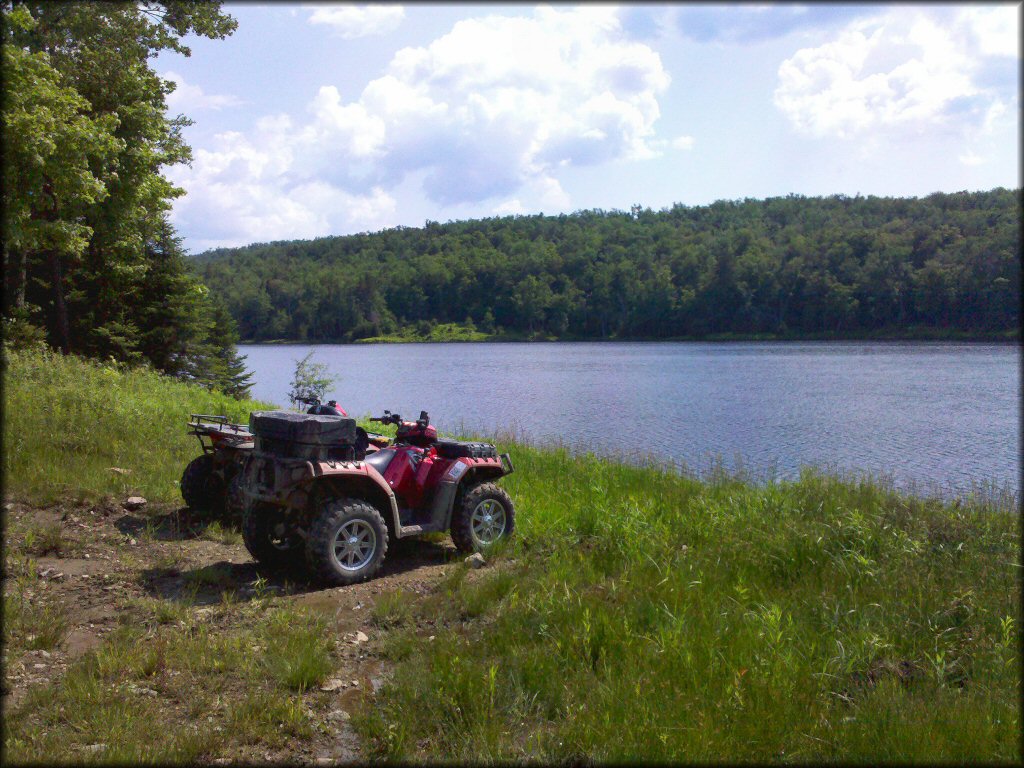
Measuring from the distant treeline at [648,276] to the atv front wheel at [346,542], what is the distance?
Result: 5325 centimetres

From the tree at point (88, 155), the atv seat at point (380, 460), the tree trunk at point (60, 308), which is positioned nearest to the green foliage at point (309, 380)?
the tree at point (88, 155)

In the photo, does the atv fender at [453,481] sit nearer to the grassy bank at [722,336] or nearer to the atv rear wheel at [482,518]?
the atv rear wheel at [482,518]

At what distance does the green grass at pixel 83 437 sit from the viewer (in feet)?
26.4

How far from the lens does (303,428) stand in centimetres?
567

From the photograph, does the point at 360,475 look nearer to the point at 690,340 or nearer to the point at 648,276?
the point at 690,340

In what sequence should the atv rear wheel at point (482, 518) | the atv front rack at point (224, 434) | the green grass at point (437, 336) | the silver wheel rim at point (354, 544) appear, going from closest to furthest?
the silver wheel rim at point (354, 544) < the atv rear wheel at point (482, 518) < the atv front rack at point (224, 434) < the green grass at point (437, 336)

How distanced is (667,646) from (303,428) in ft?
9.48

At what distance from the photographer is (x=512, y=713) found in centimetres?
380

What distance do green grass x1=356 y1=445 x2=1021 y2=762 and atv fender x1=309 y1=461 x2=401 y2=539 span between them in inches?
31.3

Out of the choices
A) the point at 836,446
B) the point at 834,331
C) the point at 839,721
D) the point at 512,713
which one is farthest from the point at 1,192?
the point at 834,331

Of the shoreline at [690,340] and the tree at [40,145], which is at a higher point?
the tree at [40,145]

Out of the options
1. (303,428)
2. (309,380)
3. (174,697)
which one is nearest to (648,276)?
(309,380)

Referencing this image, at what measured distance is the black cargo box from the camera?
5.68 metres

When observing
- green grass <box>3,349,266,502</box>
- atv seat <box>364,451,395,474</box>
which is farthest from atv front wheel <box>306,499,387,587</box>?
green grass <box>3,349,266,502</box>
